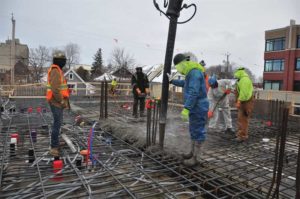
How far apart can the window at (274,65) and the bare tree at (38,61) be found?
3247 centimetres

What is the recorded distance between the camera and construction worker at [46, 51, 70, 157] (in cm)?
408

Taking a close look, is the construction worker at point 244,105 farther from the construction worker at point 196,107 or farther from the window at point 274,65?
the window at point 274,65

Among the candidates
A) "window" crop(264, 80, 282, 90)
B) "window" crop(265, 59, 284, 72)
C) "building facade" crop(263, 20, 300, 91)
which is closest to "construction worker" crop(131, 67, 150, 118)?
"building facade" crop(263, 20, 300, 91)

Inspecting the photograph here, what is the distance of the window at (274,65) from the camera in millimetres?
29547

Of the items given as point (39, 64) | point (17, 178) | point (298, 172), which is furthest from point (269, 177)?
point (39, 64)

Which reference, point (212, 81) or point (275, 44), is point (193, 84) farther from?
point (275, 44)

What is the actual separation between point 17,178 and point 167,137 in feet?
9.91

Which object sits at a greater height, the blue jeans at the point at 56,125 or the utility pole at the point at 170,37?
the utility pole at the point at 170,37

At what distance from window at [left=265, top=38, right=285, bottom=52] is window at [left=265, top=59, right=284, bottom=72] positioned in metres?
1.35

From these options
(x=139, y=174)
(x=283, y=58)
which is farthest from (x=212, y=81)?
(x=283, y=58)

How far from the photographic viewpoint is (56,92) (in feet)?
13.5

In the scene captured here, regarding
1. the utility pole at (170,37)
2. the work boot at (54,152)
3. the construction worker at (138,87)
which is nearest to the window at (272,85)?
the construction worker at (138,87)

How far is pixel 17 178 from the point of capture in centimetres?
321

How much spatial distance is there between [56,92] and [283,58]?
29978 millimetres
